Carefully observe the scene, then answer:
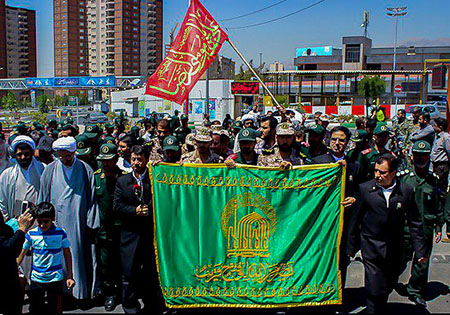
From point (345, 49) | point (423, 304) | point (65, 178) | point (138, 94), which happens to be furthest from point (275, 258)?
point (345, 49)

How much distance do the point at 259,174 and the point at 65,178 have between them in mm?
2221

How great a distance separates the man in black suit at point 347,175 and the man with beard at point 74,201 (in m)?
2.69

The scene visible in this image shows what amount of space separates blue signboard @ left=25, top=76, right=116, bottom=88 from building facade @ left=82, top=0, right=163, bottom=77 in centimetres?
5205

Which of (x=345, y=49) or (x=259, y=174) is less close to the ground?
(x=345, y=49)

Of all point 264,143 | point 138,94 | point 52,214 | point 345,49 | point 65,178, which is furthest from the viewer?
point 345,49

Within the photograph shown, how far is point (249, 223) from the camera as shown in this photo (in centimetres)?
462

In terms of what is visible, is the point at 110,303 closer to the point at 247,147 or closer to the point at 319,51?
the point at 247,147

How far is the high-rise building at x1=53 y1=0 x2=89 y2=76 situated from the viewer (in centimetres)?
11812

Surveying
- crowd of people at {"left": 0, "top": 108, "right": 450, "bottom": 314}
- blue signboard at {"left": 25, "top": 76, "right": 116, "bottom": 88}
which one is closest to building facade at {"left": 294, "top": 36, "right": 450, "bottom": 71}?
blue signboard at {"left": 25, "top": 76, "right": 116, "bottom": 88}

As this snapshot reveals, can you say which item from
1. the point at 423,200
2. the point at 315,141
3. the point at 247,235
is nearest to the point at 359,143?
the point at 315,141

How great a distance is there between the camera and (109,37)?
106 m

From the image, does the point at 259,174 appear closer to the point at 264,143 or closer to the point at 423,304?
the point at 264,143

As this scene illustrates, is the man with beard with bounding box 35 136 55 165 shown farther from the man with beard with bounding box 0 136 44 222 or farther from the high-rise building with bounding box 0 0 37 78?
the high-rise building with bounding box 0 0 37 78

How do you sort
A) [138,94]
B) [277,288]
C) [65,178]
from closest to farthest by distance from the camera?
[277,288] → [65,178] → [138,94]
